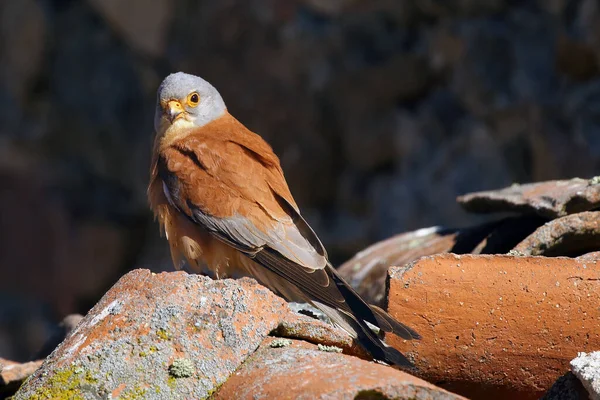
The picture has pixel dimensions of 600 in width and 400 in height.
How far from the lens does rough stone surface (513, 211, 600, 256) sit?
9.25ft

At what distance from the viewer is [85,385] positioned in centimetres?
212

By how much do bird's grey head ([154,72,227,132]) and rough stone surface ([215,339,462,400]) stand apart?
2.03 m

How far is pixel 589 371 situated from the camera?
195cm

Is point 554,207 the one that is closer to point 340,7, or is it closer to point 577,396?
point 577,396

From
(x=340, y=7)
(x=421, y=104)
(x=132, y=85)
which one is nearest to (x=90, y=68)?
(x=132, y=85)

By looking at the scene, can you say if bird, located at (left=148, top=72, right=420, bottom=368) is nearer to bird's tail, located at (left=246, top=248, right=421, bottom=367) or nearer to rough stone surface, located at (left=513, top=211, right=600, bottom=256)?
bird's tail, located at (left=246, top=248, right=421, bottom=367)

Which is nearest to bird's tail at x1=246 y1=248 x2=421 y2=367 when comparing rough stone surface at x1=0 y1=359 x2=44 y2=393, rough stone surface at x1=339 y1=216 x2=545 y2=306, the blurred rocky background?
rough stone surface at x1=339 y1=216 x2=545 y2=306

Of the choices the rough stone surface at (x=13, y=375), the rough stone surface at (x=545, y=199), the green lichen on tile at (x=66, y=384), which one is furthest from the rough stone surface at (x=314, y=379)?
the rough stone surface at (x=545, y=199)

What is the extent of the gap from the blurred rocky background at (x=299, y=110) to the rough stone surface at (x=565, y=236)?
3.72 m

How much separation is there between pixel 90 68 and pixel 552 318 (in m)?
8.79

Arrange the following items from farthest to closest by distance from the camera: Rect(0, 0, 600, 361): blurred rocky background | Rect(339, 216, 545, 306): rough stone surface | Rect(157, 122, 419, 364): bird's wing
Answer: Rect(0, 0, 600, 361): blurred rocky background < Rect(339, 216, 545, 306): rough stone surface < Rect(157, 122, 419, 364): bird's wing

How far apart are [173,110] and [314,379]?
235cm

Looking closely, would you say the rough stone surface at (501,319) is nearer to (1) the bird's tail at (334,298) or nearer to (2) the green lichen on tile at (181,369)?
(1) the bird's tail at (334,298)

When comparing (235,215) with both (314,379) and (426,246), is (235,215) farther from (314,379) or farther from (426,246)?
(314,379)
